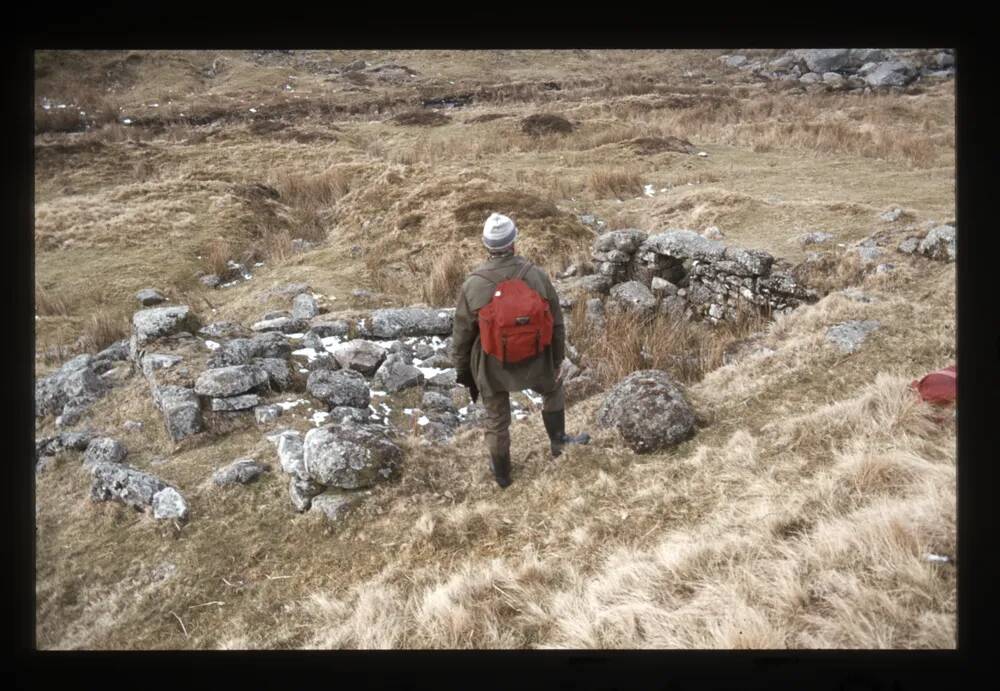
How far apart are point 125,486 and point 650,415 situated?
359 centimetres

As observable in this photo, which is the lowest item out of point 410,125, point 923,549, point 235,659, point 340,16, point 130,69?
point 235,659

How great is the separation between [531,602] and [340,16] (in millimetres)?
2991

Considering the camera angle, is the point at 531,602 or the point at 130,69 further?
the point at 130,69

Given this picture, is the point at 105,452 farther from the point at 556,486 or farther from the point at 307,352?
the point at 556,486

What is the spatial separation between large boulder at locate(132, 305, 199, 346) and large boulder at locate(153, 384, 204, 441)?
3.92ft

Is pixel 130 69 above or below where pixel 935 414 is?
above

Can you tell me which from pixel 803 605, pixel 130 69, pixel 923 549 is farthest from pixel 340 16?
pixel 130 69

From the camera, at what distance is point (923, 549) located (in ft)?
9.09

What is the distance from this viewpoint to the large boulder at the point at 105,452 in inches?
185

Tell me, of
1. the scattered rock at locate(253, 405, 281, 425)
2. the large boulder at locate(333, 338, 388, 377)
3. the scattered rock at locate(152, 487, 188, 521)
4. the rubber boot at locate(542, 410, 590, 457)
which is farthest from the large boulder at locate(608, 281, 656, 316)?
the scattered rock at locate(152, 487, 188, 521)

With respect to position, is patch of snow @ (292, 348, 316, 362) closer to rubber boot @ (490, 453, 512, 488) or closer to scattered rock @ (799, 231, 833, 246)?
rubber boot @ (490, 453, 512, 488)

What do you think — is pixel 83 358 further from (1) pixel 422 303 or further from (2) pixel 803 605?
(2) pixel 803 605

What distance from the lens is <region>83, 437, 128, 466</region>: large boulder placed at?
15.4 ft

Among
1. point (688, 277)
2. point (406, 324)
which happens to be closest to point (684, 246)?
point (688, 277)
